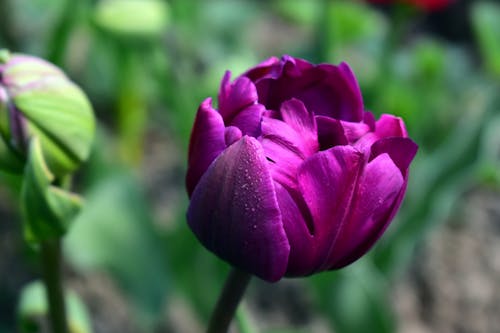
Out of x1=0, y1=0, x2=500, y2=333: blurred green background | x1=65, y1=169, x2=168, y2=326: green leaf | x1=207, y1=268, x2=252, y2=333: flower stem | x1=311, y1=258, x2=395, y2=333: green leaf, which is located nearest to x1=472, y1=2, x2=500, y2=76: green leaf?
x1=0, y1=0, x2=500, y2=333: blurred green background

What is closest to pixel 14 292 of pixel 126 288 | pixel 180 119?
pixel 126 288

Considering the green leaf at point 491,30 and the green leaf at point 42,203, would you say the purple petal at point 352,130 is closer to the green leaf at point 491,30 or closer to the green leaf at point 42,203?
the green leaf at point 42,203

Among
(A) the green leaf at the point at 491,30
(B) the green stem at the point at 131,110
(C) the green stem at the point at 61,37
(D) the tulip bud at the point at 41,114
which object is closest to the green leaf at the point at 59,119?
(D) the tulip bud at the point at 41,114

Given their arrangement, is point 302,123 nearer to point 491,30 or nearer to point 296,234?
point 296,234

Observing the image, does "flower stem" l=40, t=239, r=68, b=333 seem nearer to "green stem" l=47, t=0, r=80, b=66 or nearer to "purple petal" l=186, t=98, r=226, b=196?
"purple petal" l=186, t=98, r=226, b=196

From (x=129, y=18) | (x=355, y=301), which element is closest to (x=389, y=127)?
(x=355, y=301)
